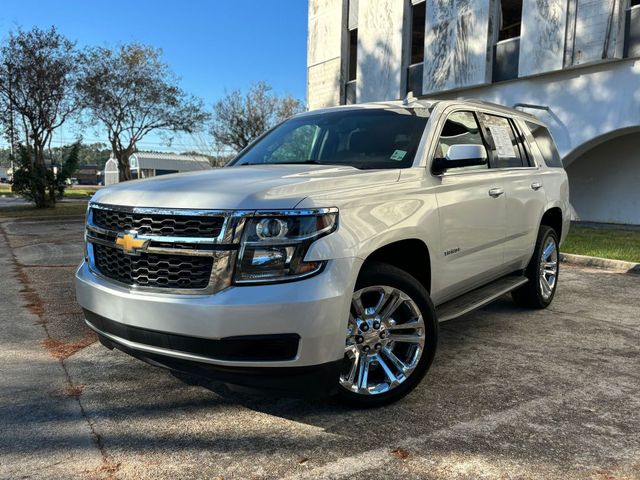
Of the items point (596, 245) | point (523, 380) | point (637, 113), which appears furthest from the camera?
point (637, 113)

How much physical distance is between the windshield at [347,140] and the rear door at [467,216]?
0.89 feet

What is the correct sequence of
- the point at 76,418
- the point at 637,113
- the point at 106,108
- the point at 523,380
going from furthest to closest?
1. the point at 106,108
2. the point at 637,113
3. the point at 523,380
4. the point at 76,418

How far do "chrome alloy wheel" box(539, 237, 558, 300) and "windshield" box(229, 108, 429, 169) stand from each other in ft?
7.94

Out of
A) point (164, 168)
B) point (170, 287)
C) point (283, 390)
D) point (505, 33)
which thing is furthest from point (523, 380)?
point (164, 168)

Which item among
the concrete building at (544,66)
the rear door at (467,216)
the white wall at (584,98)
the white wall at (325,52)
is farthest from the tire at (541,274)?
the white wall at (325,52)

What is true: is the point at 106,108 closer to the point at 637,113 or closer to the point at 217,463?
the point at 637,113

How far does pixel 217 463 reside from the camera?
2637 mm

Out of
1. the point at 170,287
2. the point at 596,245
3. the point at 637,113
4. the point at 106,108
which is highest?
the point at 106,108

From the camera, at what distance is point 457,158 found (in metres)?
3.67

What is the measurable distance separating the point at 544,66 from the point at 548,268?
1030 cm

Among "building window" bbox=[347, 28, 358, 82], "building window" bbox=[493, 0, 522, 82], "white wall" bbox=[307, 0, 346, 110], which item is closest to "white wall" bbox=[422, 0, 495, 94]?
"building window" bbox=[493, 0, 522, 82]

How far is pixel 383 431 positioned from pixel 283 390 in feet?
2.13

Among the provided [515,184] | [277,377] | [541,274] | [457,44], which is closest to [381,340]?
[277,377]

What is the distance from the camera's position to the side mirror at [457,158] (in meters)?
3.69
